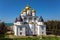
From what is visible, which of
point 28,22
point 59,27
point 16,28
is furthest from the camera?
point 59,27

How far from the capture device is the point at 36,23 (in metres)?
32.8

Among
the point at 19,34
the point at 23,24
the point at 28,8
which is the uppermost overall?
the point at 28,8

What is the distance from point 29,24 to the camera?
3244cm

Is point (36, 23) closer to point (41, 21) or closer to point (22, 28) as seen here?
point (41, 21)

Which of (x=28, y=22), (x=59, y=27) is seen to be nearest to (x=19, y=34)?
(x=28, y=22)

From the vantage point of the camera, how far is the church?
31000 millimetres

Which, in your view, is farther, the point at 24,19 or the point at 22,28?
the point at 24,19

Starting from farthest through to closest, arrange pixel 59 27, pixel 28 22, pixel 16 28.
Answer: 1. pixel 59 27
2. pixel 28 22
3. pixel 16 28

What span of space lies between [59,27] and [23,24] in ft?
44.3

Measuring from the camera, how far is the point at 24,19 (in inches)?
1323

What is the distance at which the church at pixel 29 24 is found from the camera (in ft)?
102

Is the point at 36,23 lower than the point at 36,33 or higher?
higher

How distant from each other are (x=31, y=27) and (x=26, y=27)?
3.35 ft

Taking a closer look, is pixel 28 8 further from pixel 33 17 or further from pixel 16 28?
pixel 16 28
